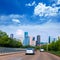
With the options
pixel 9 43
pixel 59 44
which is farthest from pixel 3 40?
pixel 59 44

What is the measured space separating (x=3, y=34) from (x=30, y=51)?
121111 mm

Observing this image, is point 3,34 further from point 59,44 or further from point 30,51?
point 30,51

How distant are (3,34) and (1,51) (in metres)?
118

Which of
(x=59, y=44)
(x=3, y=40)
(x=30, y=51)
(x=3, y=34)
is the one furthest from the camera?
(x=3, y=34)

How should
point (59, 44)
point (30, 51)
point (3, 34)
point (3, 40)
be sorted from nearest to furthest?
point (30, 51) < point (59, 44) < point (3, 40) < point (3, 34)

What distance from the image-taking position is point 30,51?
5797 cm

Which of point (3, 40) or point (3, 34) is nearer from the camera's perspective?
point (3, 40)

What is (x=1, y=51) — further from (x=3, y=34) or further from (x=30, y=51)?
(x=3, y=34)

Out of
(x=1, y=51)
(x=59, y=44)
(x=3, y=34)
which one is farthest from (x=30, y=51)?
(x=3, y=34)

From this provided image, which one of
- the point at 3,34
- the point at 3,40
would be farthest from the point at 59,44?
the point at 3,34

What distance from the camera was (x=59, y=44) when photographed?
4515 inches

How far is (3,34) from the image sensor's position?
177375 millimetres

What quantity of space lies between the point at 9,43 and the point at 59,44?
59.6 m

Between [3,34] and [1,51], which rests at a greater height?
[3,34]
